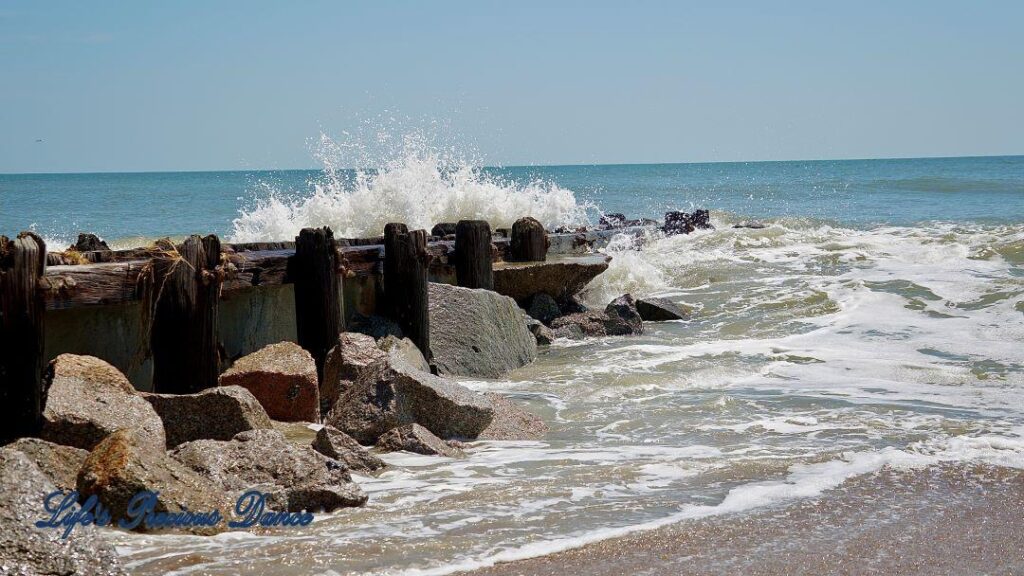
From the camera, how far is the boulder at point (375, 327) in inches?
317

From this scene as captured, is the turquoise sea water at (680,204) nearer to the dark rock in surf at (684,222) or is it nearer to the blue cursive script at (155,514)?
the dark rock in surf at (684,222)

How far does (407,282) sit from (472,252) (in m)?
1.67

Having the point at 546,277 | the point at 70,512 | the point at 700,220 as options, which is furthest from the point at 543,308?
the point at 700,220

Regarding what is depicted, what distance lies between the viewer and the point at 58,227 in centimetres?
3300

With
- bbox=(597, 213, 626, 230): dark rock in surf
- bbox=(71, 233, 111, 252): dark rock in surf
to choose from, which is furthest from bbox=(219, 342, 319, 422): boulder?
bbox=(597, 213, 626, 230): dark rock in surf

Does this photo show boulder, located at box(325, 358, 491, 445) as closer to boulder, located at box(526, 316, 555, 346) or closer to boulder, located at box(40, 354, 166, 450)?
boulder, located at box(40, 354, 166, 450)

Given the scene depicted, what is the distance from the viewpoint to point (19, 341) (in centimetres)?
500

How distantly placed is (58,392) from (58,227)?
30.5m

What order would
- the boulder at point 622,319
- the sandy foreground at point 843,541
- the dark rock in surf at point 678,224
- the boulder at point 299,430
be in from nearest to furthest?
the sandy foreground at point 843,541 < the boulder at point 299,430 < the boulder at point 622,319 < the dark rock in surf at point 678,224

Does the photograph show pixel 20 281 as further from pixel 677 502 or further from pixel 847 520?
pixel 847 520

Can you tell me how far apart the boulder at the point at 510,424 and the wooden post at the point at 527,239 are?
16.2 feet

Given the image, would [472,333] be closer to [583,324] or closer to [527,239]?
[583,324]

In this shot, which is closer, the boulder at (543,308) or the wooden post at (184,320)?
the wooden post at (184,320)

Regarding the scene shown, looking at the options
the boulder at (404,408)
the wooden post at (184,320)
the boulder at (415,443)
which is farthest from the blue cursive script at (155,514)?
the wooden post at (184,320)
